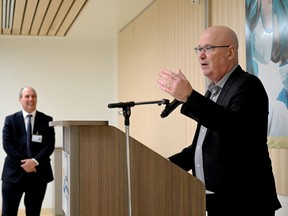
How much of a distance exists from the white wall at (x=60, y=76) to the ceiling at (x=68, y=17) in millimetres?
302

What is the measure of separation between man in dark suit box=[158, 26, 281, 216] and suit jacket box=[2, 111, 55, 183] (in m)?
3.47

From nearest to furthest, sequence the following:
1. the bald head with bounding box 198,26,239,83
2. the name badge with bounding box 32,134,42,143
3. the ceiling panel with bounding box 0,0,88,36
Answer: the bald head with bounding box 198,26,239,83, the name badge with bounding box 32,134,42,143, the ceiling panel with bounding box 0,0,88,36

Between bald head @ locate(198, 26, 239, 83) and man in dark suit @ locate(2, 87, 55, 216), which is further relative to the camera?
man in dark suit @ locate(2, 87, 55, 216)

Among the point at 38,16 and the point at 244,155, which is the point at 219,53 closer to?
the point at 244,155

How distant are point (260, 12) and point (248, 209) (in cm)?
177

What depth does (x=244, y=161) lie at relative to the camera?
2.27 metres

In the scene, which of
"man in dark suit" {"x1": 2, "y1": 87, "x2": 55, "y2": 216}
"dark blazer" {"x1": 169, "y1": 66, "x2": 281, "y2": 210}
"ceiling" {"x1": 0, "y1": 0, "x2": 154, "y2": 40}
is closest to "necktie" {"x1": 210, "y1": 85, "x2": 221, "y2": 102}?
"dark blazer" {"x1": 169, "y1": 66, "x2": 281, "y2": 210}

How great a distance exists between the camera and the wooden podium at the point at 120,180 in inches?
90.7

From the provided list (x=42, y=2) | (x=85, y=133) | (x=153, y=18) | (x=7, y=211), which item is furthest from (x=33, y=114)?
(x=85, y=133)

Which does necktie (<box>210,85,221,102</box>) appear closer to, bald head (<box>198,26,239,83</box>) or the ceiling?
bald head (<box>198,26,239,83</box>)

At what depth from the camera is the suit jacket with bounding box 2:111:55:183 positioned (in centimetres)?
558

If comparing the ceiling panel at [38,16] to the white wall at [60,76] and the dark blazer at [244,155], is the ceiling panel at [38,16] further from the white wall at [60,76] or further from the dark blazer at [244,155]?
the dark blazer at [244,155]

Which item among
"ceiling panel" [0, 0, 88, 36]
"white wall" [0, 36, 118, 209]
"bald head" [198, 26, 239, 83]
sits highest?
"ceiling panel" [0, 0, 88, 36]

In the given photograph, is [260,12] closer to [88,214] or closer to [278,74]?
[278,74]
